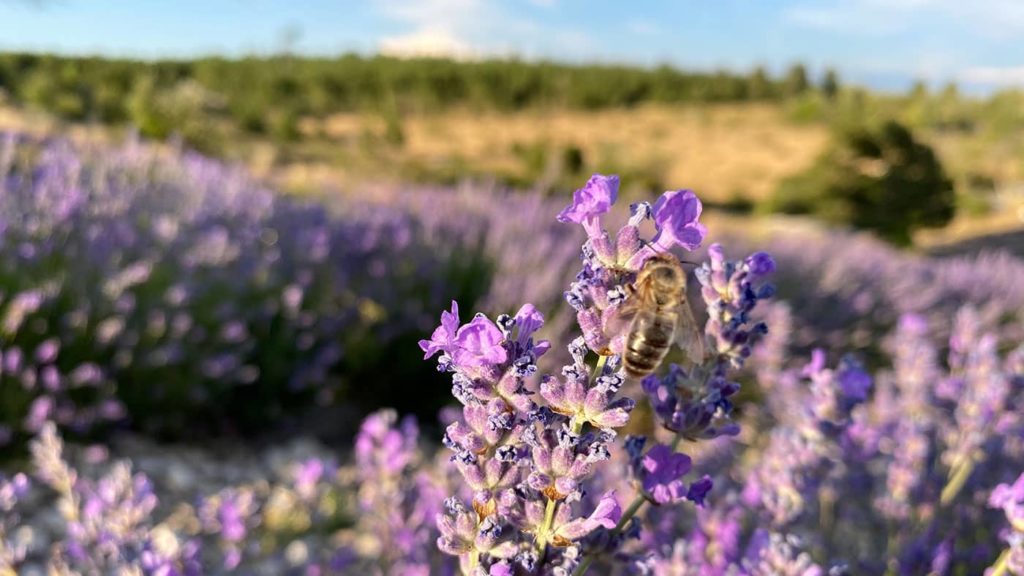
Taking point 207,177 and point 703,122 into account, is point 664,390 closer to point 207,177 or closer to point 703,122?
point 207,177

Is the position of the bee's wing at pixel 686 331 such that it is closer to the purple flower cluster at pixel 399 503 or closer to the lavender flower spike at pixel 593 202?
the lavender flower spike at pixel 593 202

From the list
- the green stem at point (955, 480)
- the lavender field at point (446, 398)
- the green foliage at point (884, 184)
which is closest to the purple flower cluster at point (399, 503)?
the lavender field at point (446, 398)

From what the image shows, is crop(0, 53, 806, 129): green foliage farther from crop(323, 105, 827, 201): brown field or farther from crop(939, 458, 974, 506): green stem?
crop(939, 458, 974, 506): green stem

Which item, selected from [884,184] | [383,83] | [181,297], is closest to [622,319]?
[181,297]

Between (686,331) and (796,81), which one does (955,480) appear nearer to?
(686,331)

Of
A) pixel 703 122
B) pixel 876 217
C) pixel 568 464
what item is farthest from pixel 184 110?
pixel 703 122
